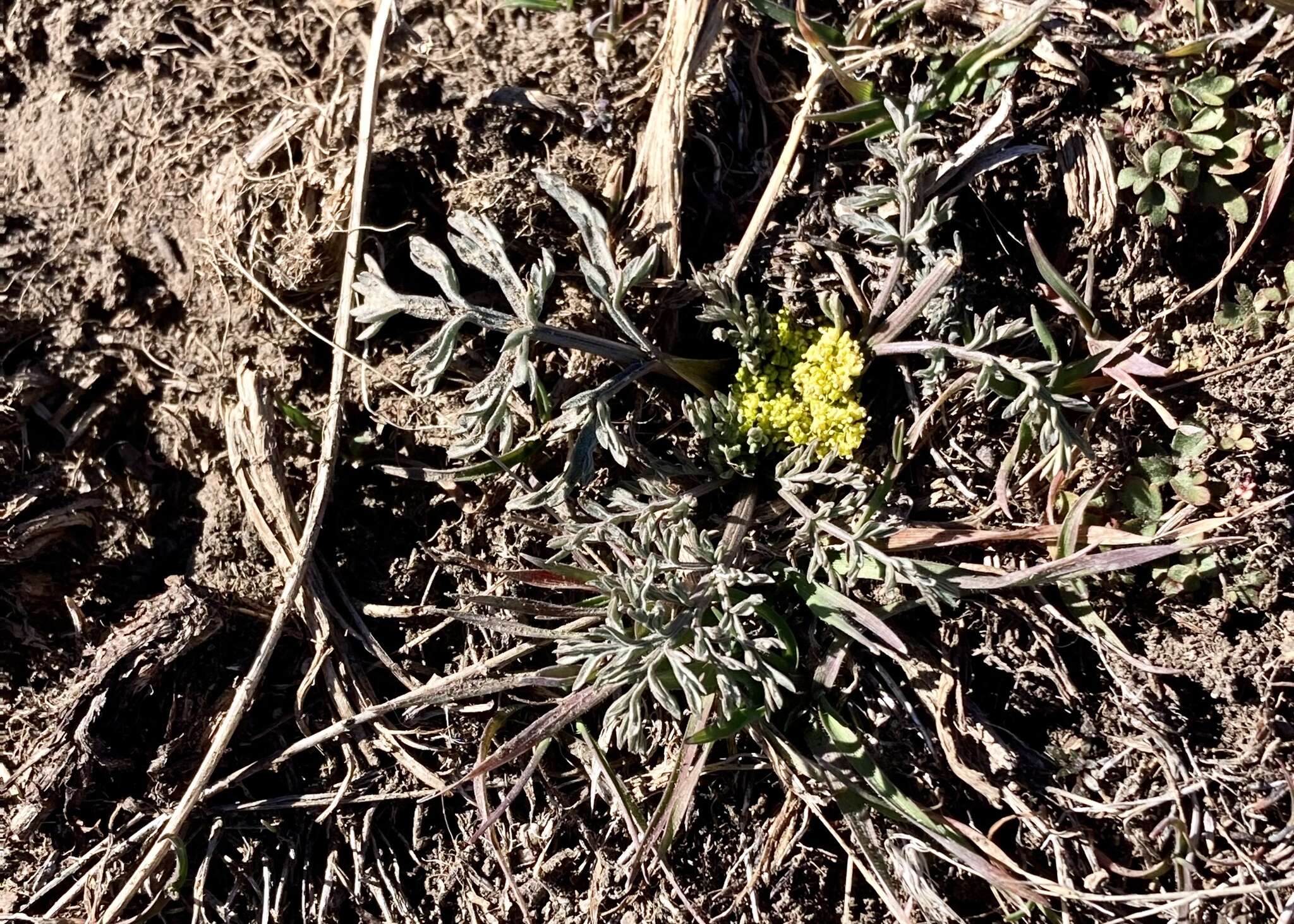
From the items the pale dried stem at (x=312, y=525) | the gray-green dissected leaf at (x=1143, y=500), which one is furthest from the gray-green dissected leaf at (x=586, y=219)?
the gray-green dissected leaf at (x=1143, y=500)

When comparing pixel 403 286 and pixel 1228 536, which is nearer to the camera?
pixel 1228 536

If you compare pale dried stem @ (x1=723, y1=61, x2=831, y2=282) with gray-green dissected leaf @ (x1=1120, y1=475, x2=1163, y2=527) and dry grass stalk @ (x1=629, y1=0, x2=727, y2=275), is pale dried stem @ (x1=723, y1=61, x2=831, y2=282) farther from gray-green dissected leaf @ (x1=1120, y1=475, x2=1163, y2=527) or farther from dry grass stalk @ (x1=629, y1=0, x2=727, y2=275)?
gray-green dissected leaf @ (x1=1120, y1=475, x2=1163, y2=527)

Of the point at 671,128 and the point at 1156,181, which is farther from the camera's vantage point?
the point at 671,128

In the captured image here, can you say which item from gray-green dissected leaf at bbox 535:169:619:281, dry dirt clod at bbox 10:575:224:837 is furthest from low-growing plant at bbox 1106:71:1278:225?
dry dirt clod at bbox 10:575:224:837

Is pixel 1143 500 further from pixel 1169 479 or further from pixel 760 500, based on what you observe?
pixel 760 500

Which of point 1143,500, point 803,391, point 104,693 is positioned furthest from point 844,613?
point 104,693

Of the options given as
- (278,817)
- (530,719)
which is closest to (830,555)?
(530,719)

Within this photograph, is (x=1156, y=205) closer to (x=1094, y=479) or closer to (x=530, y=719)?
(x=1094, y=479)

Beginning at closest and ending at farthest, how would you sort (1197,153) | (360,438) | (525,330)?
(525,330) < (1197,153) < (360,438)
